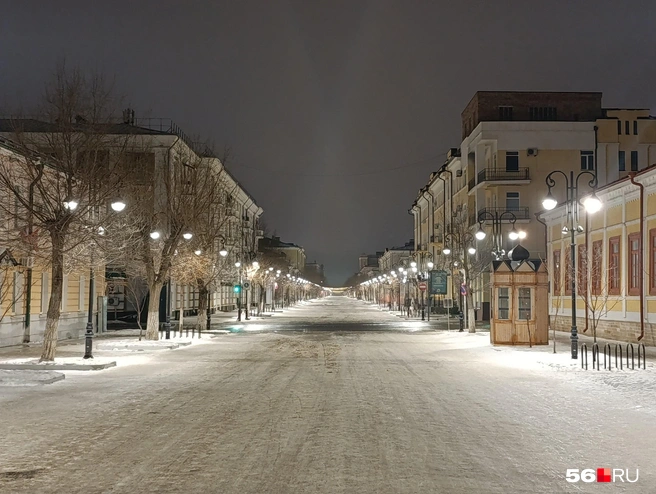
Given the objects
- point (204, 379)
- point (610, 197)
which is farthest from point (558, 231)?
point (204, 379)

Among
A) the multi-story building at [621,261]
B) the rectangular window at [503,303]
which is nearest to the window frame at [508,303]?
the rectangular window at [503,303]

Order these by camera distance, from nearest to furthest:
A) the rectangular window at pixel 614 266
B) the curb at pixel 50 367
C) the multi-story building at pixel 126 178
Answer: the curb at pixel 50 367
the multi-story building at pixel 126 178
the rectangular window at pixel 614 266

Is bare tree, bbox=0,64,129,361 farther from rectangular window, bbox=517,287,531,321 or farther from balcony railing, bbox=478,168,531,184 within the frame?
balcony railing, bbox=478,168,531,184

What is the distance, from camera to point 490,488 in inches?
298

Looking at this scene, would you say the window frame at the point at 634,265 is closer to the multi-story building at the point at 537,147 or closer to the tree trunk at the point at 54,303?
the tree trunk at the point at 54,303

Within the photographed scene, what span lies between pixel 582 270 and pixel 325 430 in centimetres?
2512

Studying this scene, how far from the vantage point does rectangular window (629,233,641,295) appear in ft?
95.6

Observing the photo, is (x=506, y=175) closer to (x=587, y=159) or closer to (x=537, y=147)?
(x=537, y=147)

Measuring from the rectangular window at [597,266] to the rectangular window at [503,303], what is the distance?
21.3ft

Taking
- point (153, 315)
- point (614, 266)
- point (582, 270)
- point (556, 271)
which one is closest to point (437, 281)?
point (556, 271)

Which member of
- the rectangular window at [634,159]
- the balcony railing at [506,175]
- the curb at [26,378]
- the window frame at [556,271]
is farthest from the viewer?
the rectangular window at [634,159]

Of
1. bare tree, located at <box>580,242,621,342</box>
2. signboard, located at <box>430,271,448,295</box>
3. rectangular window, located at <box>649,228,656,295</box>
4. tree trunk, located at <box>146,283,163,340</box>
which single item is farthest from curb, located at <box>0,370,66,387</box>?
signboard, located at <box>430,271,448,295</box>

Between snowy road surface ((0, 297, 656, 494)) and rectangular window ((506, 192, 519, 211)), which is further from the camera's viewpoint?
rectangular window ((506, 192, 519, 211))

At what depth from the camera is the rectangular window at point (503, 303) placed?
28.0m
